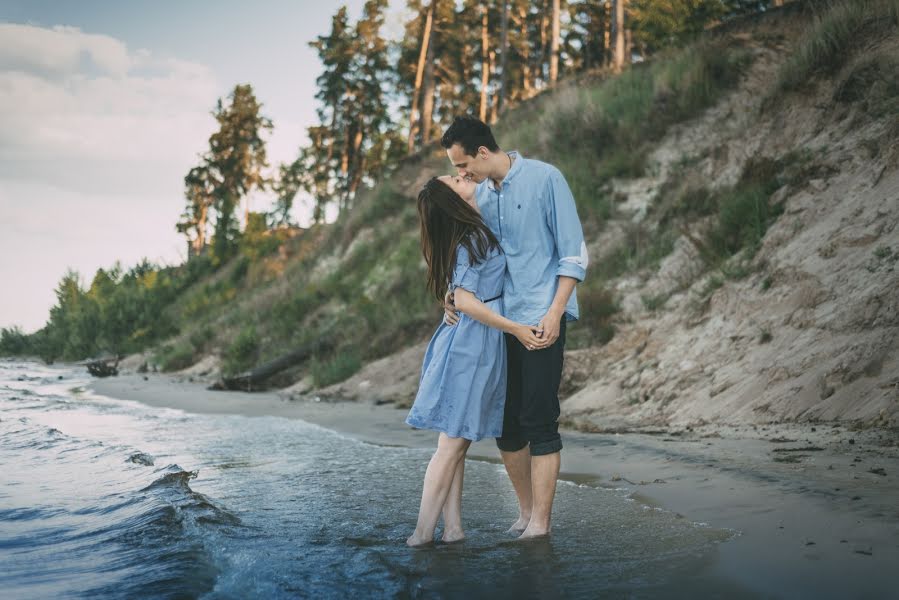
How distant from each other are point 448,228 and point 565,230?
530mm

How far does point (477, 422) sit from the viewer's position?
10.8 ft

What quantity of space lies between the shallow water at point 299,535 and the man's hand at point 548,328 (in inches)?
34.5

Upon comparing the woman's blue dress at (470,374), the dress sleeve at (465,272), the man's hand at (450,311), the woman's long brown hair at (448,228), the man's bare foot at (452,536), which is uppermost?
the woman's long brown hair at (448,228)

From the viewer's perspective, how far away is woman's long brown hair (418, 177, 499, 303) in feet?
10.9

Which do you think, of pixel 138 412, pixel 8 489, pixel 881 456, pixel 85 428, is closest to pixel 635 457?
pixel 881 456

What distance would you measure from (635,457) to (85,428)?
6379 millimetres

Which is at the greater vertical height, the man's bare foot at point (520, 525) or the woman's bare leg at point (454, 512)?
the woman's bare leg at point (454, 512)

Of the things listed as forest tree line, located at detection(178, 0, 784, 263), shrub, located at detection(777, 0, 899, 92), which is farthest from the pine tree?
shrub, located at detection(777, 0, 899, 92)

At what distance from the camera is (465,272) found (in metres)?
3.31

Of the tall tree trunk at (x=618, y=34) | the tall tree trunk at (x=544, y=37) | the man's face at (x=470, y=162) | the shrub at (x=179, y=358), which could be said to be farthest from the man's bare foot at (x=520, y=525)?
the tall tree trunk at (x=544, y=37)

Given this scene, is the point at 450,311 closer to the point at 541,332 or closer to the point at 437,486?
the point at 541,332

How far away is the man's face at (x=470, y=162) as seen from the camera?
3377 mm

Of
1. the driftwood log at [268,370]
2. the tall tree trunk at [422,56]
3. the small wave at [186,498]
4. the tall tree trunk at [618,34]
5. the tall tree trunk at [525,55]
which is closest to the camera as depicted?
the small wave at [186,498]

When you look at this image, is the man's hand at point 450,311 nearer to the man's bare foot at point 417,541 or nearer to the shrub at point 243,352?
the man's bare foot at point 417,541
